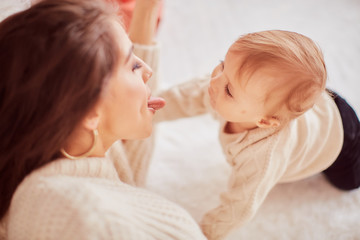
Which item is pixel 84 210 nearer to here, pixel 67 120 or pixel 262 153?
pixel 67 120

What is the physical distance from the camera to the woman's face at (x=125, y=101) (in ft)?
2.06

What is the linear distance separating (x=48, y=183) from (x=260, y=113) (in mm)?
518

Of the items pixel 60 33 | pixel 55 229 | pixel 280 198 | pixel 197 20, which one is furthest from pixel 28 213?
pixel 197 20

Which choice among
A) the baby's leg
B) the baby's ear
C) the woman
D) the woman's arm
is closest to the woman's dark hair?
the woman

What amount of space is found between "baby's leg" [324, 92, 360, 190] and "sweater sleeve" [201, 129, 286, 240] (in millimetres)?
236

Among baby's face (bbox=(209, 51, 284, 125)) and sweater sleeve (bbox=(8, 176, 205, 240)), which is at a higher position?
baby's face (bbox=(209, 51, 284, 125))

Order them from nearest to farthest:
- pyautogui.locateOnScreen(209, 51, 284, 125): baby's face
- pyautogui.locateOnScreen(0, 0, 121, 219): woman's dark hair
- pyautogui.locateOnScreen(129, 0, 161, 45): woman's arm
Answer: pyautogui.locateOnScreen(0, 0, 121, 219): woman's dark hair < pyautogui.locateOnScreen(209, 51, 284, 125): baby's face < pyautogui.locateOnScreen(129, 0, 161, 45): woman's arm

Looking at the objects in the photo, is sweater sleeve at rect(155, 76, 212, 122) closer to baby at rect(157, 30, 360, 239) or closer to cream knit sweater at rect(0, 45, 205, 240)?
baby at rect(157, 30, 360, 239)

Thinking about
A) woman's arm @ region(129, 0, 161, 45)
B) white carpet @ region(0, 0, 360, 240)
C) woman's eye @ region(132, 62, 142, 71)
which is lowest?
white carpet @ region(0, 0, 360, 240)

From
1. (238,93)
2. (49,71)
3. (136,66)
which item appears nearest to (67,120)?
(49,71)

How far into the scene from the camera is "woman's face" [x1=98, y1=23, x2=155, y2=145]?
627mm

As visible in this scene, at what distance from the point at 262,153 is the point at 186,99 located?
1.04ft

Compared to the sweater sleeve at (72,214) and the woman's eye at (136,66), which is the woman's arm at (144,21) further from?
the sweater sleeve at (72,214)

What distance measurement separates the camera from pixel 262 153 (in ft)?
2.76
